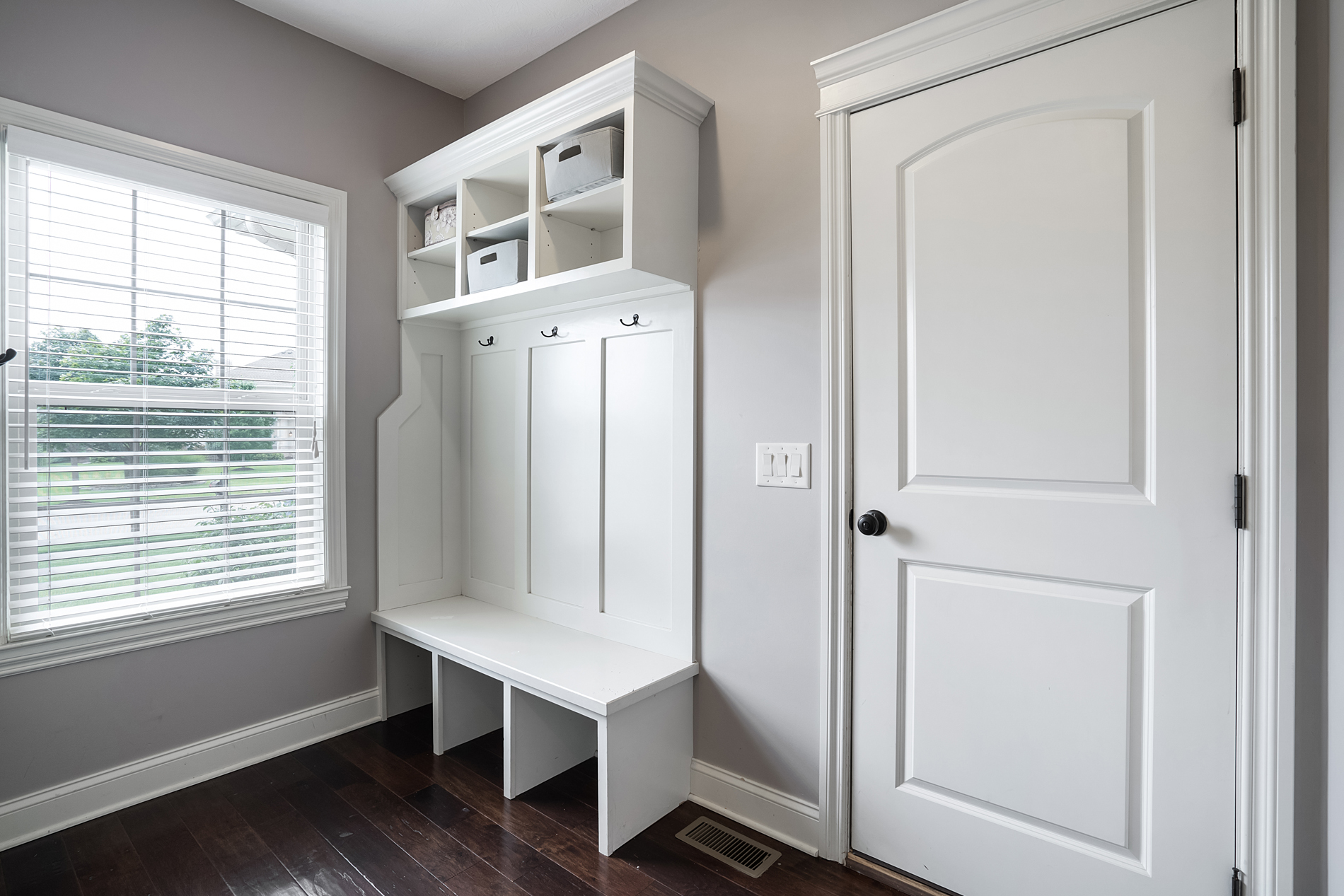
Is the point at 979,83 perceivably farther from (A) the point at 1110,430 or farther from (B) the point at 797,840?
(B) the point at 797,840

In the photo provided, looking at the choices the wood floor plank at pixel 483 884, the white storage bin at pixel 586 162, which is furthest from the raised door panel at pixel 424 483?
the wood floor plank at pixel 483 884

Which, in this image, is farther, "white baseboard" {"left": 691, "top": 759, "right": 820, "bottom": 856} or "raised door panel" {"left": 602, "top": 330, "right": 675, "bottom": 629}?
"raised door panel" {"left": 602, "top": 330, "right": 675, "bottom": 629}

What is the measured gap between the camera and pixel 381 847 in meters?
1.79

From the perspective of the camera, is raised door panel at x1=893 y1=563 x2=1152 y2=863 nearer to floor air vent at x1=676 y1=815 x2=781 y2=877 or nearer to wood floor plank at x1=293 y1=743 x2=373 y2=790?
floor air vent at x1=676 y1=815 x2=781 y2=877

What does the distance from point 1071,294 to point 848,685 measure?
1.06 m

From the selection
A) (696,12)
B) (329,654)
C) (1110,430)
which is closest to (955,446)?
(1110,430)

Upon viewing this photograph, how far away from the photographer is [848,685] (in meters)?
1.70

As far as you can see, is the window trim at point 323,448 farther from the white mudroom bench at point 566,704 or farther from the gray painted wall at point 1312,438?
the gray painted wall at point 1312,438

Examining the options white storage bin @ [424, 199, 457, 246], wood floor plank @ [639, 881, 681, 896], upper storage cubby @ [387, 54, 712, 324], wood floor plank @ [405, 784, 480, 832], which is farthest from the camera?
white storage bin @ [424, 199, 457, 246]

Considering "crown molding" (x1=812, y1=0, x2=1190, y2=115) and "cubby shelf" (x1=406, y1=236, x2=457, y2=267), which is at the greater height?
"crown molding" (x1=812, y1=0, x2=1190, y2=115)

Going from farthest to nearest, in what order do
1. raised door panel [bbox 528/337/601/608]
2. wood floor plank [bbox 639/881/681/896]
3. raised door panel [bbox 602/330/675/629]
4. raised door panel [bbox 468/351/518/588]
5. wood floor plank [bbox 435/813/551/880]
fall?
raised door panel [bbox 468/351/518/588], raised door panel [bbox 528/337/601/608], raised door panel [bbox 602/330/675/629], wood floor plank [bbox 435/813/551/880], wood floor plank [bbox 639/881/681/896]

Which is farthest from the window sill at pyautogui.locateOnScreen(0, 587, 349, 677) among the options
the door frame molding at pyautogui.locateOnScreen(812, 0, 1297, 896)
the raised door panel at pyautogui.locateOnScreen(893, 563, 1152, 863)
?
the door frame molding at pyautogui.locateOnScreen(812, 0, 1297, 896)

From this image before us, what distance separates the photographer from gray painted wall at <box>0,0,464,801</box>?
1.87 metres

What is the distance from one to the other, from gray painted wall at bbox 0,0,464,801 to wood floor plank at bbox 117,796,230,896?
7.3 inches
